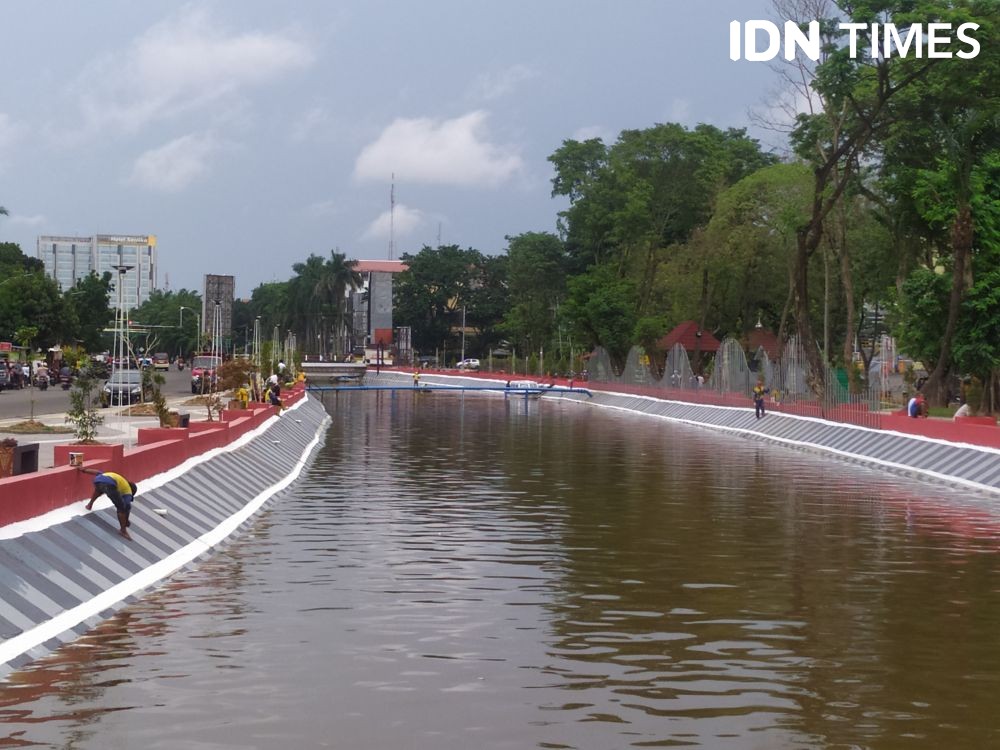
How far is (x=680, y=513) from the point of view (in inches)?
1045

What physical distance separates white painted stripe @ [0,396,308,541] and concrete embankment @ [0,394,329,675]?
17 millimetres

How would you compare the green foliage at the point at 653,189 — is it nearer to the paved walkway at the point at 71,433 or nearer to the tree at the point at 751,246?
the tree at the point at 751,246

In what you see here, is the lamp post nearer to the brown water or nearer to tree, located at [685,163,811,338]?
the brown water

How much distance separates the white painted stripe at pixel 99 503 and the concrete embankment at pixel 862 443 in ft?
55.0

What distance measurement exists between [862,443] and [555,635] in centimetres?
2983

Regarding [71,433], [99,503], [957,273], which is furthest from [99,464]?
[957,273]

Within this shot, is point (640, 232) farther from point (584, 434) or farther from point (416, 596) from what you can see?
point (416, 596)

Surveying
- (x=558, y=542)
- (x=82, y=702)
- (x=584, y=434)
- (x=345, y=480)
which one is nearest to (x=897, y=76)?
(x=584, y=434)

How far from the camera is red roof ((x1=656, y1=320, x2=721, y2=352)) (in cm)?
8931

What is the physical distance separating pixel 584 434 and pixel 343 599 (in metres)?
38.9

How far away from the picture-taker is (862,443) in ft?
139

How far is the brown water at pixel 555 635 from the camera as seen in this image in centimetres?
1074

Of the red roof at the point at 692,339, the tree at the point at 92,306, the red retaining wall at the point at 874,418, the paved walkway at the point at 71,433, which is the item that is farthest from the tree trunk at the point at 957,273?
the tree at the point at 92,306

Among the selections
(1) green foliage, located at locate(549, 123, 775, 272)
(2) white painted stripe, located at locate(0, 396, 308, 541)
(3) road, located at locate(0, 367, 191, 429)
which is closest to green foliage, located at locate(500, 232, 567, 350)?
(1) green foliage, located at locate(549, 123, 775, 272)
